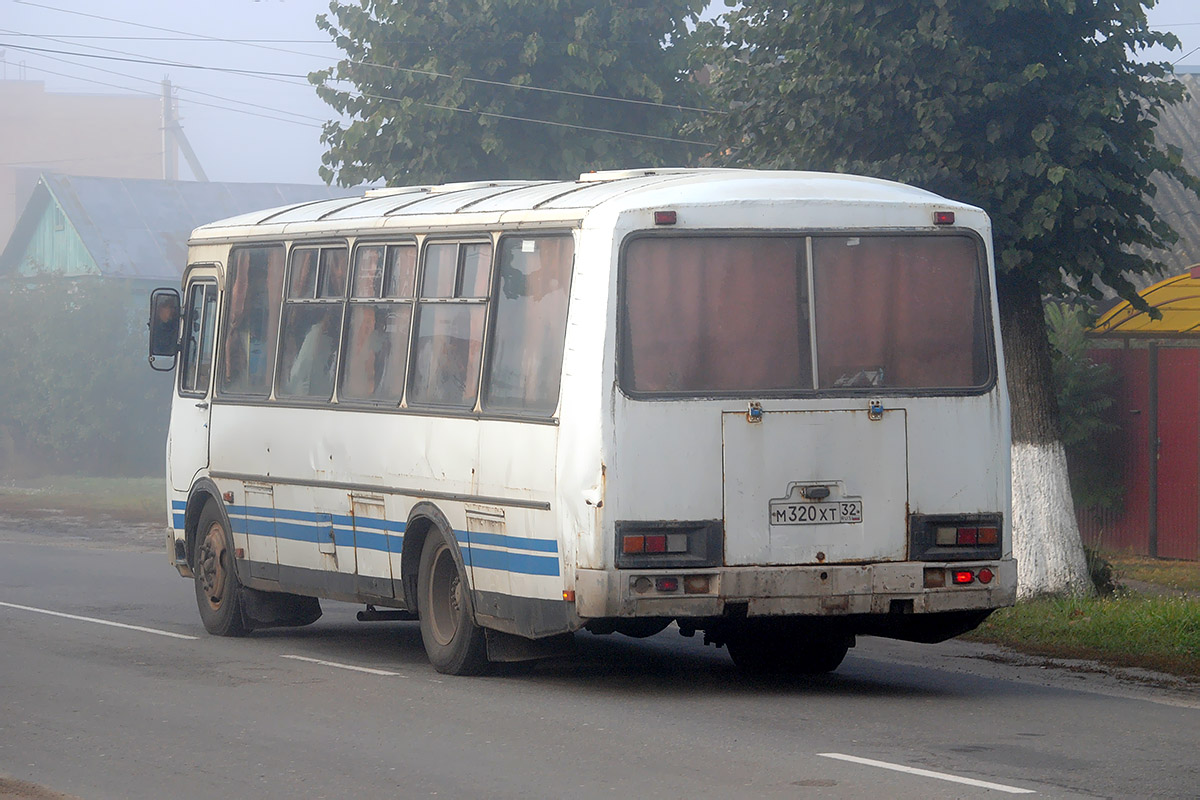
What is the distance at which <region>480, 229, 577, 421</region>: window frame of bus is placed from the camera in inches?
395

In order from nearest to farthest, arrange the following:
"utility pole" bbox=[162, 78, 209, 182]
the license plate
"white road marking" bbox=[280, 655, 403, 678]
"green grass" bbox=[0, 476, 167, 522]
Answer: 1. the license plate
2. "white road marking" bbox=[280, 655, 403, 678]
3. "green grass" bbox=[0, 476, 167, 522]
4. "utility pole" bbox=[162, 78, 209, 182]

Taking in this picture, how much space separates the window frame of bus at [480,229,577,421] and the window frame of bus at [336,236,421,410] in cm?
86

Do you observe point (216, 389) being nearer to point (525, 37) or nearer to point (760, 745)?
point (760, 745)

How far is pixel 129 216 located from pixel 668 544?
46585 millimetres

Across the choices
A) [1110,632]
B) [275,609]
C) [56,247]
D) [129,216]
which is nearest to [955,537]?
[1110,632]

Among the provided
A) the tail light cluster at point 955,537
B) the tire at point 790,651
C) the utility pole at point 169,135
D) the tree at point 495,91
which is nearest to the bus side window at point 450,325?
the tire at point 790,651

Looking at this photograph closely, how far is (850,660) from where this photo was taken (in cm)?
1223

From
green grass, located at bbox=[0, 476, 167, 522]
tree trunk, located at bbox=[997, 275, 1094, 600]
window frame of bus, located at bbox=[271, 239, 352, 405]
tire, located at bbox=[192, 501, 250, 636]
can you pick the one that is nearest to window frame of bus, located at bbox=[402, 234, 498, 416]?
window frame of bus, located at bbox=[271, 239, 352, 405]

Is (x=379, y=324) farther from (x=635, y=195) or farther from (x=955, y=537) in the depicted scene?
(x=955, y=537)

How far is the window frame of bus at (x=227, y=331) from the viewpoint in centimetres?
1296

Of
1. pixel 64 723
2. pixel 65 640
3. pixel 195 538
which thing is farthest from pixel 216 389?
pixel 64 723

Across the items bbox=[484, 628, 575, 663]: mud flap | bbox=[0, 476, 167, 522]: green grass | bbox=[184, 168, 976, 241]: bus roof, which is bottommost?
bbox=[484, 628, 575, 663]: mud flap

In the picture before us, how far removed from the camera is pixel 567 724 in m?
9.12

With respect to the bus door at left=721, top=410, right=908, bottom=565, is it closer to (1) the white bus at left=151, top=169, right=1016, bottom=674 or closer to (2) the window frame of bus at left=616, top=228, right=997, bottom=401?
(1) the white bus at left=151, top=169, right=1016, bottom=674
